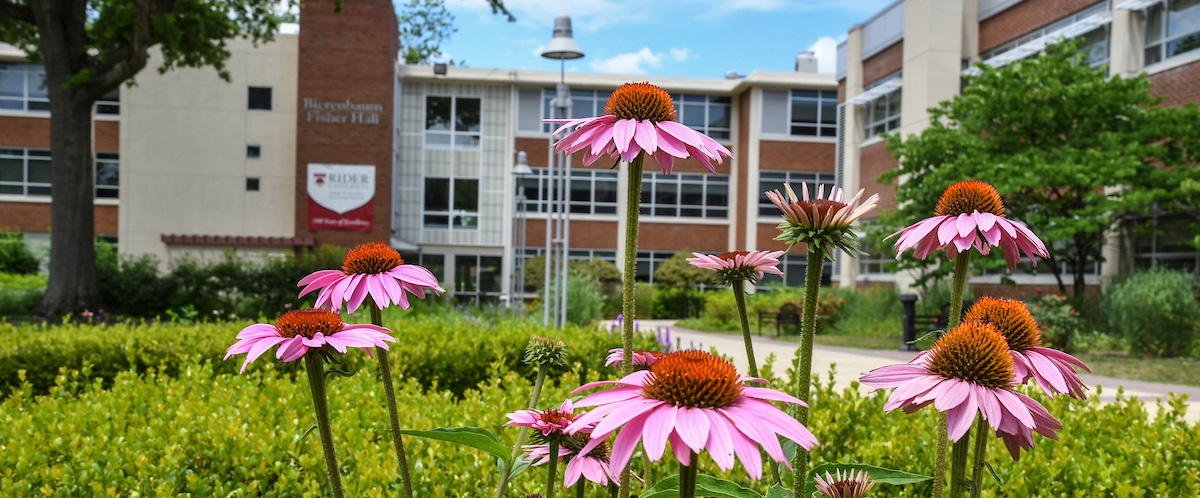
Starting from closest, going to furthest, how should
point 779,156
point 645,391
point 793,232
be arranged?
point 645,391
point 793,232
point 779,156

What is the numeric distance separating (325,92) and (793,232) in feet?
93.6

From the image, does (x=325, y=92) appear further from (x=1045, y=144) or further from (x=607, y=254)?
(x=1045, y=144)

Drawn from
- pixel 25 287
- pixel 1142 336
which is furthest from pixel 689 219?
pixel 25 287

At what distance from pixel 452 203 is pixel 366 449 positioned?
97.8 feet

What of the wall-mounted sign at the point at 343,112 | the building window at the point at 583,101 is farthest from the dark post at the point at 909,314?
the wall-mounted sign at the point at 343,112

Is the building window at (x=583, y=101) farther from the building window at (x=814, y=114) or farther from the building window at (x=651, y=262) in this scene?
the building window at (x=814, y=114)

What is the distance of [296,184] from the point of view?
28.0m

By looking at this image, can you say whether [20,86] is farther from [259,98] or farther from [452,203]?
[452,203]

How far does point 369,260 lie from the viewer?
1682 mm

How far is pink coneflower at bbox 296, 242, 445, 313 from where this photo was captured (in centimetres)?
155

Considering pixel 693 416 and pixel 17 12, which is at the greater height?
pixel 17 12

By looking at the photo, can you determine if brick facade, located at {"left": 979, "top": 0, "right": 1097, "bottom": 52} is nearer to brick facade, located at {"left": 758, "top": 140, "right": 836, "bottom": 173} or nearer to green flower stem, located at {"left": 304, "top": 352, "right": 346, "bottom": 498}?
brick facade, located at {"left": 758, "top": 140, "right": 836, "bottom": 173}

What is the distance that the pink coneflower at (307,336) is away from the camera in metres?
1.32

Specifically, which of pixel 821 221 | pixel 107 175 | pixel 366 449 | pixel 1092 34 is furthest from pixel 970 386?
pixel 107 175
